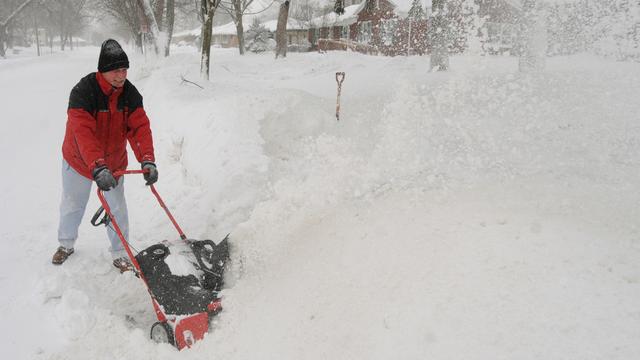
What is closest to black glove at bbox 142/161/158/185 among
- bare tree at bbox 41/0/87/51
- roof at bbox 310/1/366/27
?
roof at bbox 310/1/366/27

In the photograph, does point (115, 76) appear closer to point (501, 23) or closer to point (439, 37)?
point (439, 37)

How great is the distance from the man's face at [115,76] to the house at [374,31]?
1921cm

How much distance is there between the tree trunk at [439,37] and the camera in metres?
10.6

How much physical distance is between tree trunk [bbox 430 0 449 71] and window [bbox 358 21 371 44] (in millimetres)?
19217

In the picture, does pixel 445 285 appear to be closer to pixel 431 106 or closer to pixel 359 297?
pixel 359 297

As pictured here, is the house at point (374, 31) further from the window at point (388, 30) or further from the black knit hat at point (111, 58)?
the black knit hat at point (111, 58)

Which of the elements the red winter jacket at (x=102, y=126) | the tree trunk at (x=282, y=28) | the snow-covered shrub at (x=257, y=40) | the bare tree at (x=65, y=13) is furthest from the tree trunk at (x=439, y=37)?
the bare tree at (x=65, y=13)

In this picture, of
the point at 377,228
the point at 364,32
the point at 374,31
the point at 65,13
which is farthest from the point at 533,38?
the point at 65,13

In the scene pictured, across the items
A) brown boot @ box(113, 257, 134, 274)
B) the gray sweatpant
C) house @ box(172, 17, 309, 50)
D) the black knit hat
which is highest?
house @ box(172, 17, 309, 50)

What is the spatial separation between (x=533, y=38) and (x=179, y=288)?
31.8 feet

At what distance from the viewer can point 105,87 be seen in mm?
3420

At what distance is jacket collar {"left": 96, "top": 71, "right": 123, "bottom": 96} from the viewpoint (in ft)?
11.1

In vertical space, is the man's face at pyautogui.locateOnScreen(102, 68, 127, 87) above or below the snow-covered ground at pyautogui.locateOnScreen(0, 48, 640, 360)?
above

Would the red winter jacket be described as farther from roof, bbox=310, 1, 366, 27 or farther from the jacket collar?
roof, bbox=310, 1, 366, 27
